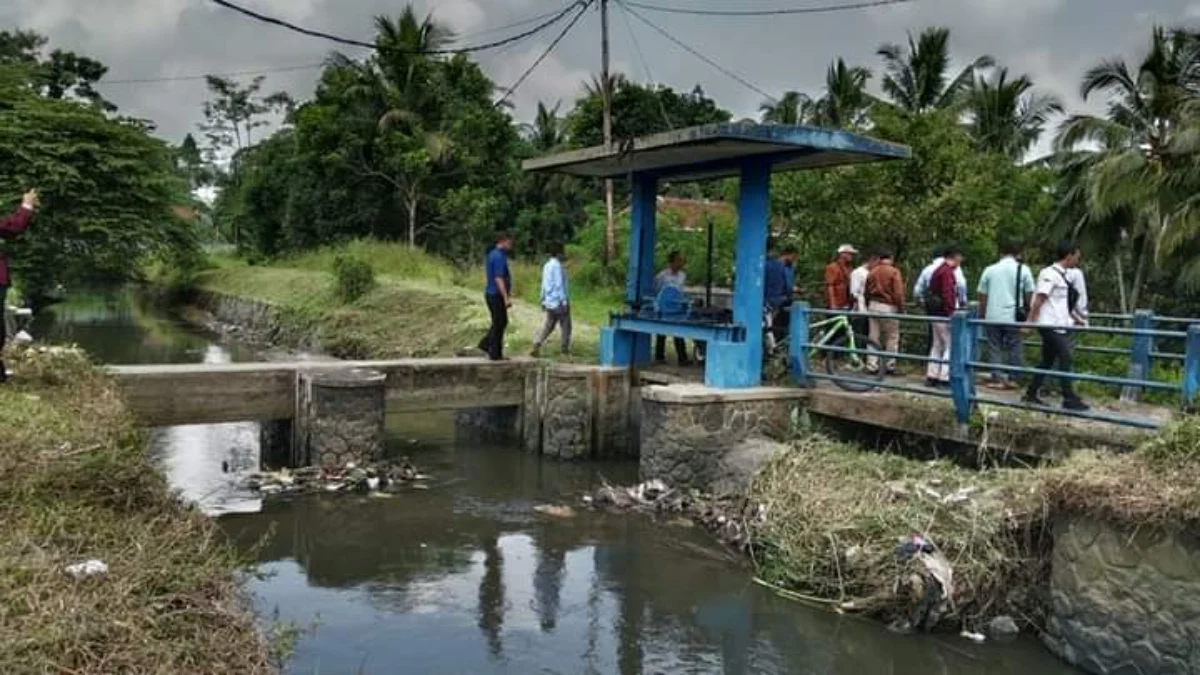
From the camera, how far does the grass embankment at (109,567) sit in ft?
11.9

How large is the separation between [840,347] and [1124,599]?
4.50 meters

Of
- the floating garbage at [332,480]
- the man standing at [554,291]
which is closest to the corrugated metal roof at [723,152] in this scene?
the man standing at [554,291]

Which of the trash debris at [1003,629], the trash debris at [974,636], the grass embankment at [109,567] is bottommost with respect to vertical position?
the trash debris at [974,636]

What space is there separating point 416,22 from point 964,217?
20.4 metres

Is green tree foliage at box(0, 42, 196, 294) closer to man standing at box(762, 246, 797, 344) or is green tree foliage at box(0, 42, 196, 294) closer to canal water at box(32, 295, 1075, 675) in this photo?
canal water at box(32, 295, 1075, 675)

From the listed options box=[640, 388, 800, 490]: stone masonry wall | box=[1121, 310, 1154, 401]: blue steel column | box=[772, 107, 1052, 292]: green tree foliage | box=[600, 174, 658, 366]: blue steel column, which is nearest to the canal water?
box=[640, 388, 800, 490]: stone masonry wall

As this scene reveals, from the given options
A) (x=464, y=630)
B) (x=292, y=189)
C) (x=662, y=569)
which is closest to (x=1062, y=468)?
(x=662, y=569)

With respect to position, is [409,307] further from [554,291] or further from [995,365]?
[995,365]

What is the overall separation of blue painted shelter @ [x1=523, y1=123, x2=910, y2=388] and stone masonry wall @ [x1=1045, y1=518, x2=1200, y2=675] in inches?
181

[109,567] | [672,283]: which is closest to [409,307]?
[672,283]

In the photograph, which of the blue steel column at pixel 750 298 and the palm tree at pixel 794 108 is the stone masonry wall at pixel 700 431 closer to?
the blue steel column at pixel 750 298

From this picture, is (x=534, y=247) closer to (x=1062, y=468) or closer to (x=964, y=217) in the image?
(x=964, y=217)

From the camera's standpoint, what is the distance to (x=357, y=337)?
2084 cm

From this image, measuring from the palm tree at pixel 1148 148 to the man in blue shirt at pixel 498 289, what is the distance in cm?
1252
